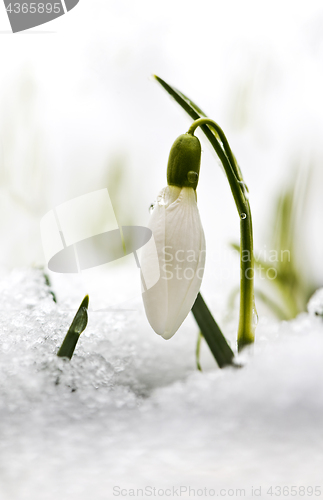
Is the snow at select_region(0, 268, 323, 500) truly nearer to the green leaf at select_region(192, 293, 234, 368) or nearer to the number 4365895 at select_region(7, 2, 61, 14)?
the green leaf at select_region(192, 293, 234, 368)

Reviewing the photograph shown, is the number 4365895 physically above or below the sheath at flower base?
above

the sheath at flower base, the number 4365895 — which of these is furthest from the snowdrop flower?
the number 4365895

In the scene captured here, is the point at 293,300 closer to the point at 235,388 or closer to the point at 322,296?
the point at 322,296

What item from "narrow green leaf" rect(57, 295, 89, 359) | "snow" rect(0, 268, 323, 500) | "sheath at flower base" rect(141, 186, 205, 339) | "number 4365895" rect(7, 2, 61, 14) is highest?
"number 4365895" rect(7, 2, 61, 14)

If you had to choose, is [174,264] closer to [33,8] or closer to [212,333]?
[212,333]

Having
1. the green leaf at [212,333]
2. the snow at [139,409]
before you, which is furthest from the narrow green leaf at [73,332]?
the green leaf at [212,333]

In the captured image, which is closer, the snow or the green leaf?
the snow

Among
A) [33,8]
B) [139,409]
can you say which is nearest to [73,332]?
[139,409]

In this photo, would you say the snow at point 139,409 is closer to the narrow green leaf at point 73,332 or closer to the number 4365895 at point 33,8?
the narrow green leaf at point 73,332
